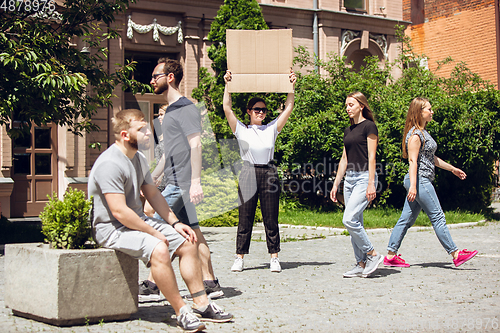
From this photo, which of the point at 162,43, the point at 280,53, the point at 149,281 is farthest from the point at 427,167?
the point at 162,43

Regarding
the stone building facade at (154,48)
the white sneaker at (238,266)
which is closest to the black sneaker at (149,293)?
the white sneaker at (238,266)

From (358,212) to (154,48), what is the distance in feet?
38.3

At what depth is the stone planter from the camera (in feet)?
12.5

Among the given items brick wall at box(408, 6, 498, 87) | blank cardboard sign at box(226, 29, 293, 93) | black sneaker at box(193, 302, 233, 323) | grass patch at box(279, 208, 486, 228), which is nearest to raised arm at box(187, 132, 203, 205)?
black sneaker at box(193, 302, 233, 323)

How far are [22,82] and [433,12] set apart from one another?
22.8m

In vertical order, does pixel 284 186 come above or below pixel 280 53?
below

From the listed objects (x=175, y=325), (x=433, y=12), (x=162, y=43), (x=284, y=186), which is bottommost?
(x=175, y=325)

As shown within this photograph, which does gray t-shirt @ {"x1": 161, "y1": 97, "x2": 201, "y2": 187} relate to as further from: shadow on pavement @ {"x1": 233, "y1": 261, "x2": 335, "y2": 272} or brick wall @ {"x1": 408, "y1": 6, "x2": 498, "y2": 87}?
brick wall @ {"x1": 408, "y1": 6, "x2": 498, "y2": 87}

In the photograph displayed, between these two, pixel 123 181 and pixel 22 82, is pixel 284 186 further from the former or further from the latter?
pixel 123 181

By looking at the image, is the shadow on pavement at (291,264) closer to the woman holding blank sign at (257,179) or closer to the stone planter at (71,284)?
the woman holding blank sign at (257,179)

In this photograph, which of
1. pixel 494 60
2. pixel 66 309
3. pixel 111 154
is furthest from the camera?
pixel 494 60

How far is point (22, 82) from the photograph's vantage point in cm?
758

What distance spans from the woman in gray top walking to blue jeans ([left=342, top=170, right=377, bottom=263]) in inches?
30.4

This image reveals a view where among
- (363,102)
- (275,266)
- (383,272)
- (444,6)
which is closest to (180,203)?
(275,266)
